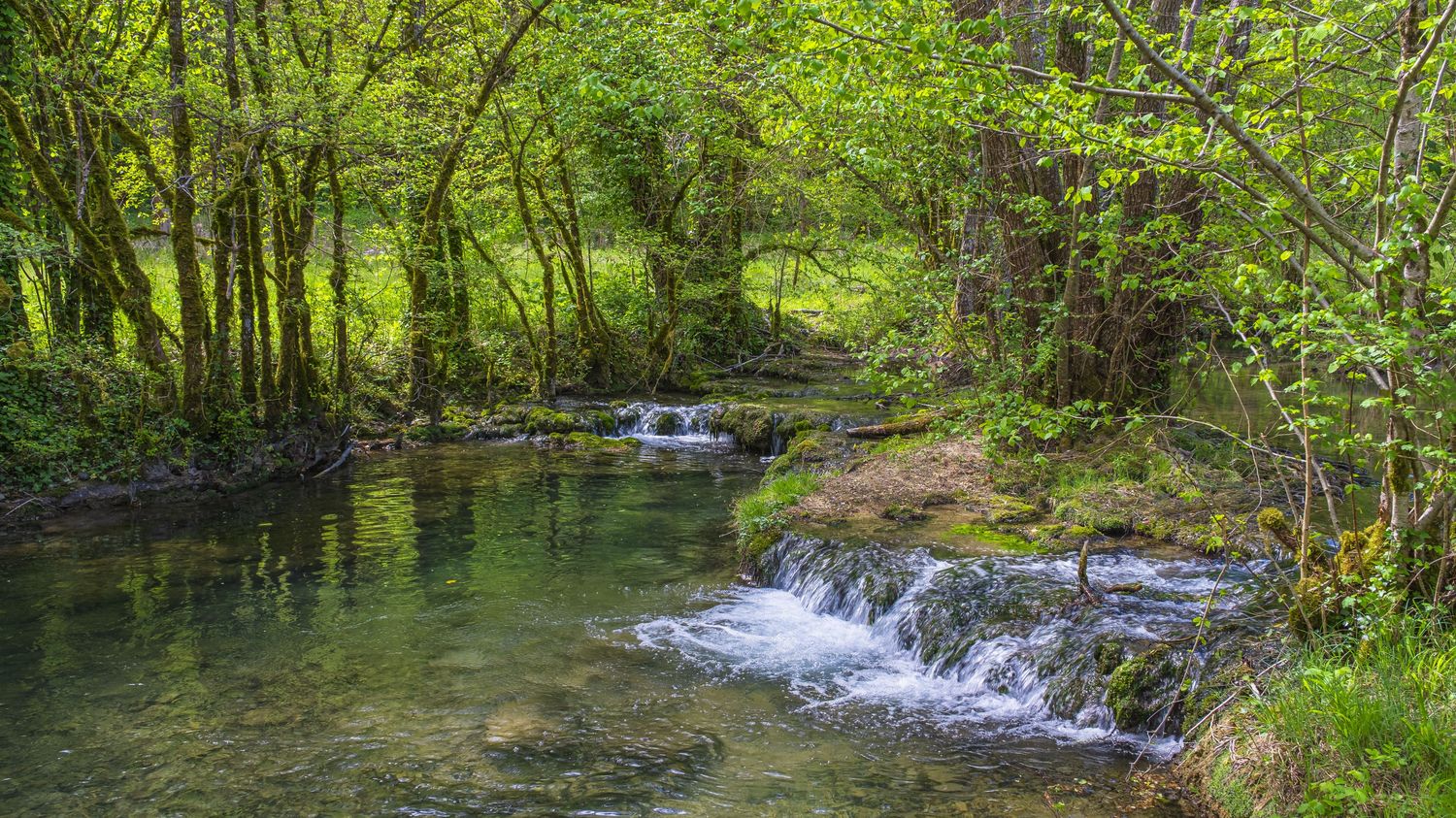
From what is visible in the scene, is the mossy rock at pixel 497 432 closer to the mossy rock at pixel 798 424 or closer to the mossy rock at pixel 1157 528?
the mossy rock at pixel 798 424

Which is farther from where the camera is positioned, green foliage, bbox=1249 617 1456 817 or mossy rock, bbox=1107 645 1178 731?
mossy rock, bbox=1107 645 1178 731

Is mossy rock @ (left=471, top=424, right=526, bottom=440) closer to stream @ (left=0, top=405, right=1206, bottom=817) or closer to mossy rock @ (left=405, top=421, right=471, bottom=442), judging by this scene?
mossy rock @ (left=405, top=421, right=471, bottom=442)

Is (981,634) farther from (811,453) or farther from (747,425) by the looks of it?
(747,425)

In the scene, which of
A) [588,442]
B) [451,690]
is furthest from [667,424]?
[451,690]

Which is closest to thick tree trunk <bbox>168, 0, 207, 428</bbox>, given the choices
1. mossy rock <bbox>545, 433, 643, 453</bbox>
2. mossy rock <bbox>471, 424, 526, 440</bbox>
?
mossy rock <bbox>471, 424, 526, 440</bbox>

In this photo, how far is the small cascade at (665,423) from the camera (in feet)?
59.8

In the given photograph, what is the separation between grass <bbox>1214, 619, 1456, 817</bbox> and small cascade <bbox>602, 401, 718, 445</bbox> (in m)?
13.6

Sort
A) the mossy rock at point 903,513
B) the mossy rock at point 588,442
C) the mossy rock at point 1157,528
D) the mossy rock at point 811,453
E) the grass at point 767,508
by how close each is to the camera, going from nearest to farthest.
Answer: the mossy rock at point 1157,528 → the mossy rock at point 903,513 → the grass at point 767,508 → the mossy rock at point 811,453 → the mossy rock at point 588,442

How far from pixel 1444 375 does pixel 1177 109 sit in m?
2.38

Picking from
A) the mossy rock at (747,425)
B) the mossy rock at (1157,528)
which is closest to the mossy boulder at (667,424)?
the mossy rock at (747,425)

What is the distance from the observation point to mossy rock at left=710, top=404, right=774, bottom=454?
16.9 meters

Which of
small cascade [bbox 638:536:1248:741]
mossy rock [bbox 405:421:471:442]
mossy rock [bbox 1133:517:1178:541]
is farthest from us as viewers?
mossy rock [bbox 405:421:471:442]

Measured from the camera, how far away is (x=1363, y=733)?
14.1ft

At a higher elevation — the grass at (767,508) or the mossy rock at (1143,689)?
the grass at (767,508)
